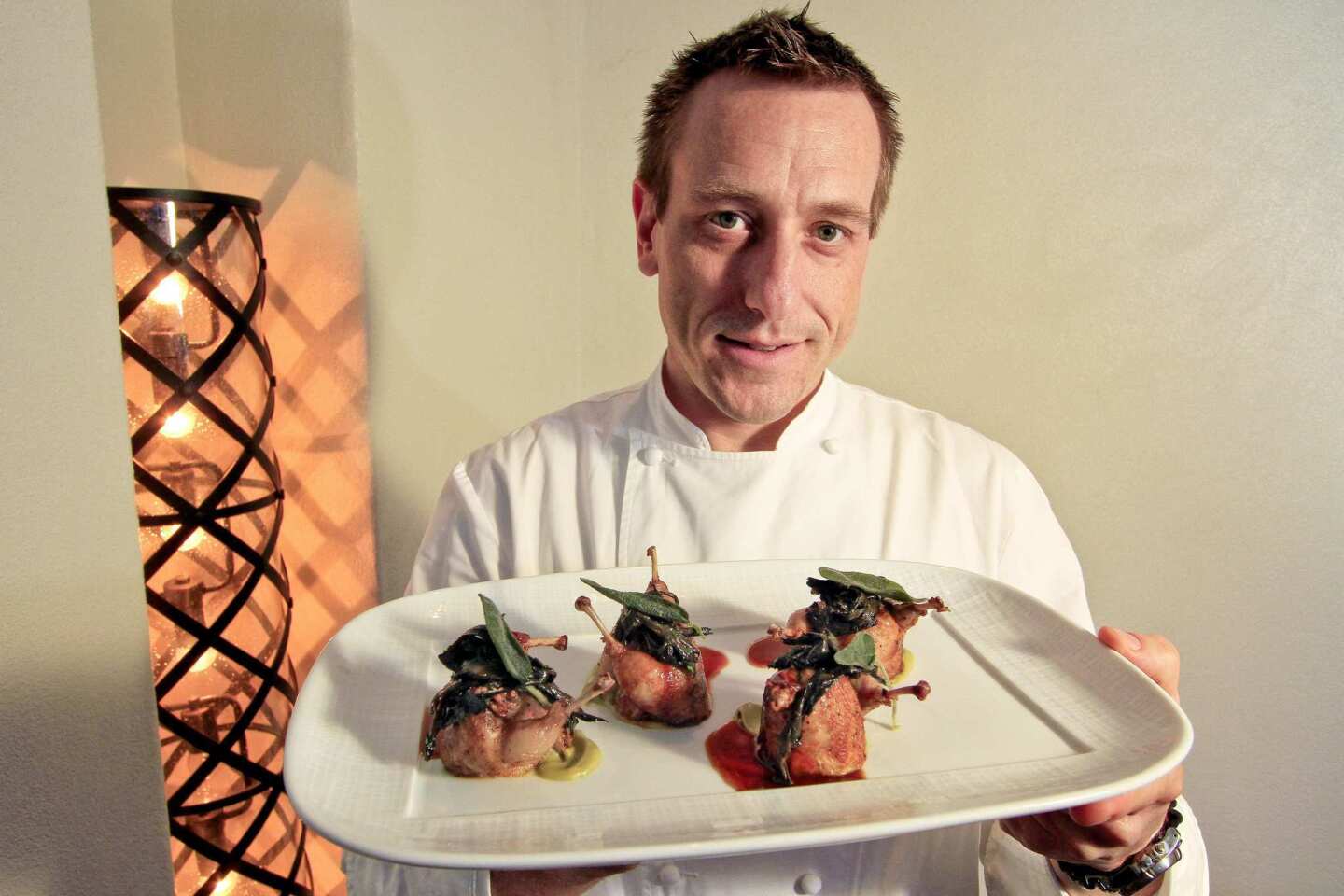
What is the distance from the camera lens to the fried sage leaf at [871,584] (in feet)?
3.73

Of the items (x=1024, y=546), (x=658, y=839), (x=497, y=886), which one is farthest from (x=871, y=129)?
(x=497, y=886)

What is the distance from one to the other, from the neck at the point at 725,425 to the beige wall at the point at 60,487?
1.07 meters

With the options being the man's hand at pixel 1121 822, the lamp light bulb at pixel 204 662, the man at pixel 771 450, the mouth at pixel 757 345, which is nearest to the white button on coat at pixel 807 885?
the man at pixel 771 450

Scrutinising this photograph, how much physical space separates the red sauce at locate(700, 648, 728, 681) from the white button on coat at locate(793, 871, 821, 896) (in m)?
0.37

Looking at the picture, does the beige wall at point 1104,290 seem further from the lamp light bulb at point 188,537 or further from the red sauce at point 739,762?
the red sauce at point 739,762

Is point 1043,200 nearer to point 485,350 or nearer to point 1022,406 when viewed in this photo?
point 1022,406

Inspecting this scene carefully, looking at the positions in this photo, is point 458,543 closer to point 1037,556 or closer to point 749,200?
point 749,200

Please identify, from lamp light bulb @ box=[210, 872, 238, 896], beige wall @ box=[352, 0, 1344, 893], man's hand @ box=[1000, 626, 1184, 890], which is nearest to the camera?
man's hand @ box=[1000, 626, 1184, 890]

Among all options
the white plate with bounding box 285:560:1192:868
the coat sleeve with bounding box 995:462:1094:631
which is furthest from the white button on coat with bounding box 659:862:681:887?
the coat sleeve with bounding box 995:462:1094:631

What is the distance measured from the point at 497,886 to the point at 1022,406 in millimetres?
2154

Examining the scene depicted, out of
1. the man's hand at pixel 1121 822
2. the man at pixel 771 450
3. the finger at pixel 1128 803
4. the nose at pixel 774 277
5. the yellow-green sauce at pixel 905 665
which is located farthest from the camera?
the nose at pixel 774 277

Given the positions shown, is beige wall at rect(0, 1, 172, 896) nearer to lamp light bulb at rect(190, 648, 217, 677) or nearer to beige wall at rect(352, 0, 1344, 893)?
lamp light bulb at rect(190, 648, 217, 677)

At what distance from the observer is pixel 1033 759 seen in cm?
93

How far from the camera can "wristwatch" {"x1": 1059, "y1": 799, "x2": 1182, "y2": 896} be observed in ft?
3.91
